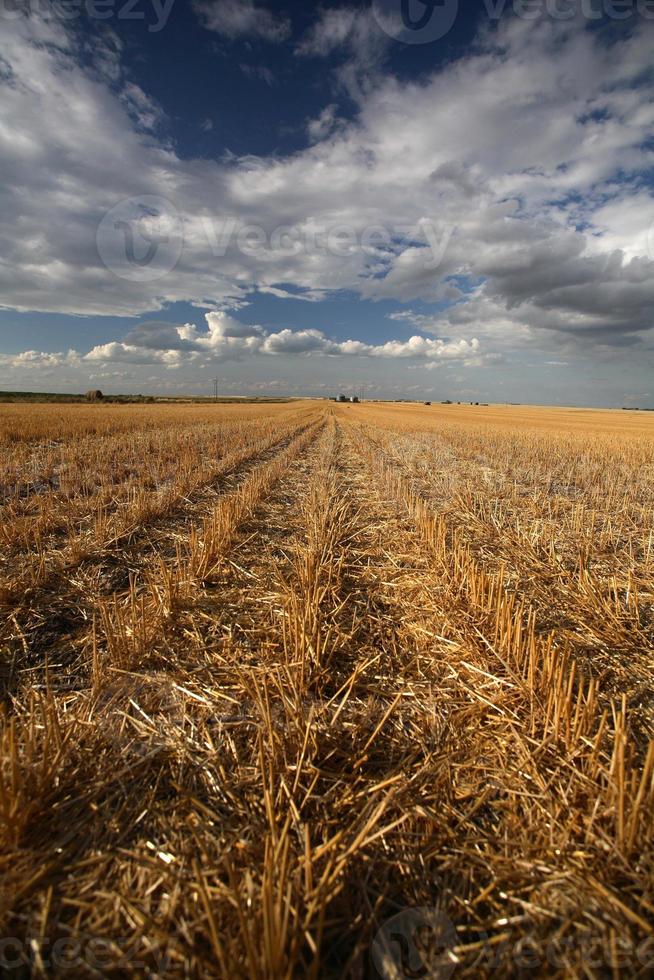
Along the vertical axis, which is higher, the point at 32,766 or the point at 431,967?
the point at 32,766

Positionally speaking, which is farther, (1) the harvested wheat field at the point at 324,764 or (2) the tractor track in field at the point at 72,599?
(2) the tractor track in field at the point at 72,599

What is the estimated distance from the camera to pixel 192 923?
130 cm

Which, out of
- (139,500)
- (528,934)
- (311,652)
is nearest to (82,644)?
(311,652)

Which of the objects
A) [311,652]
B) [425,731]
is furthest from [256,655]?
[425,731]

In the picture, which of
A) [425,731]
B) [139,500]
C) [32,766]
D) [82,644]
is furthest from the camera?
[139,500]

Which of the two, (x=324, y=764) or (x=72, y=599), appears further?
(x=72, y=599)

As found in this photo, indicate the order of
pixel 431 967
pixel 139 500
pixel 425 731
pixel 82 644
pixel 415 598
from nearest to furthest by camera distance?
pixel 431 967, pixel 425 731, pixel 82 644, pixel 415 598, pixel 139 500

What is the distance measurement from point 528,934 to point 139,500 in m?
6.37

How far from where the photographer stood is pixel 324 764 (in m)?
2.03

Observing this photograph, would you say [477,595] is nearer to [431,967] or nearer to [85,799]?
[431,967]

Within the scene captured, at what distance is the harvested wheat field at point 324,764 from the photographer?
131 centimetres

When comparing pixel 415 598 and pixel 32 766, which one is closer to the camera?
pixel 32 766

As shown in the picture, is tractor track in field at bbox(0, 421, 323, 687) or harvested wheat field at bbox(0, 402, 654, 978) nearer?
harvested wheat field at bbox(0, 402, 654, 978)

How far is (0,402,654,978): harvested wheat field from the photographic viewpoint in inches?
51.5
